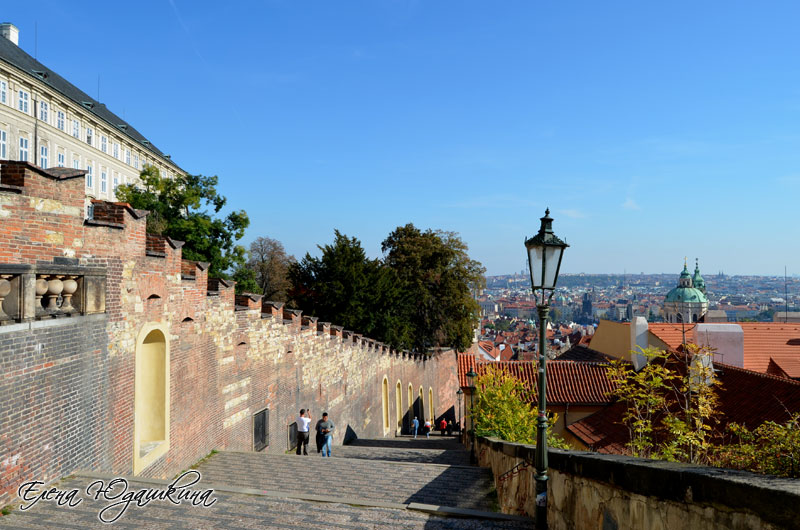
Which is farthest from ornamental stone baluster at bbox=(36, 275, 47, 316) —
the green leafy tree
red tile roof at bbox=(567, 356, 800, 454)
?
red tile roof at bbox=(567, 356, 800, 454)

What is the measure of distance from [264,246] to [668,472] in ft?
183

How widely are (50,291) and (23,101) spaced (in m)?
44.8

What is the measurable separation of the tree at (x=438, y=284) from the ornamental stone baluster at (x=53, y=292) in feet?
109

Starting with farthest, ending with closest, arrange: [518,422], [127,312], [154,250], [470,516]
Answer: [518,422]
[154,250]
[127,312]
[470,516]

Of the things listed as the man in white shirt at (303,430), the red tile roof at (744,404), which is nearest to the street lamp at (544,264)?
the red tile roof at (744,404)

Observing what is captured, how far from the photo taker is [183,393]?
1125 cm

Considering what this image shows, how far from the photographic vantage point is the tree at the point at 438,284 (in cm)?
4138

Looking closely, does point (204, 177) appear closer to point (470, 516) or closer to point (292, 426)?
point (292, 426)

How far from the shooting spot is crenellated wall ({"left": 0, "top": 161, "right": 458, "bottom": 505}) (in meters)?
6.72

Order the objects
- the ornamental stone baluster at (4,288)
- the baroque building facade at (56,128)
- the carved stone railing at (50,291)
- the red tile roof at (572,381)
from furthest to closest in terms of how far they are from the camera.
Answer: the baroque building facade at (56,128)
the red tile roof at (572,381)
the carved stone railing at (50,291)
the ornamental stone baluster at (4,288)

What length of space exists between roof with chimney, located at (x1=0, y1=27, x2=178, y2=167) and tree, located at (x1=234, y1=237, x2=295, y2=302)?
18.9 meters

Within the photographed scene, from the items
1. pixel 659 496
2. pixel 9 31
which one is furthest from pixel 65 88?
pixel 659 496

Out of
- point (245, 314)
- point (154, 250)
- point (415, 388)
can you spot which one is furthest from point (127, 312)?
point (415, 388)

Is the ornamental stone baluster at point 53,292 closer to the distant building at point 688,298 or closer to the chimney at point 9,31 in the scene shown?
the chimney at point 9,31
